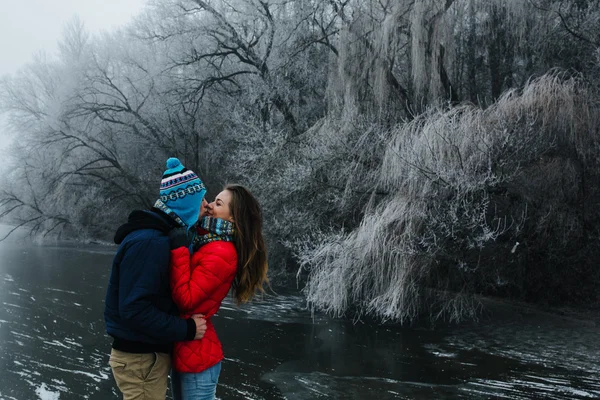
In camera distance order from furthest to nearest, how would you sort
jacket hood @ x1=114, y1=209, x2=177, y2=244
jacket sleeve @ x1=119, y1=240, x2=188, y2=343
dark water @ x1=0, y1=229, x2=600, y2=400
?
dark water @ x1=0, y1=229, x2=600, y2=400, jacket hood @ x1=114, y1=209, x2=177, y2=244, jacket sleeve @ x1=119, y1=240, x2=188, y2=343

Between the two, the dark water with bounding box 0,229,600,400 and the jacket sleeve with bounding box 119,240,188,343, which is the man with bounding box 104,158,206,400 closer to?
the jacket sleeve with bounding box 119,240,188,343

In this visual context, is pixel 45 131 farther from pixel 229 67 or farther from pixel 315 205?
pixel 315 205

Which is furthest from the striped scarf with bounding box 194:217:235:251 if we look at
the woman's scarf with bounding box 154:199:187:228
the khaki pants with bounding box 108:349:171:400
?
the khaki pants with bounding box 108:349:171:400

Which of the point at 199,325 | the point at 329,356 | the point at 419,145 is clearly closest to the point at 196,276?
the point at 199,325

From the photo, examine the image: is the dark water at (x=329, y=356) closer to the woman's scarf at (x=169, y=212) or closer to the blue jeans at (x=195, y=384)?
the blue jeans at (x=195, y=384)

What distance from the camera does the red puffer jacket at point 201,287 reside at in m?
2.62

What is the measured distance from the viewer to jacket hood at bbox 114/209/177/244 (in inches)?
102

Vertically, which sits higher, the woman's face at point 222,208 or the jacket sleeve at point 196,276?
the woman's face at point 222,208

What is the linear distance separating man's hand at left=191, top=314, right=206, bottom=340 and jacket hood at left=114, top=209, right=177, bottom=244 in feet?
1.32

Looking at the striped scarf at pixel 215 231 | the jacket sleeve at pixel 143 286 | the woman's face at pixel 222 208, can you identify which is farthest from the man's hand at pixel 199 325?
the woman's face at pixel 222 208

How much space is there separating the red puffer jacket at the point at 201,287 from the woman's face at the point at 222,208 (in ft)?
0.54

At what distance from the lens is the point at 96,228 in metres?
22.0

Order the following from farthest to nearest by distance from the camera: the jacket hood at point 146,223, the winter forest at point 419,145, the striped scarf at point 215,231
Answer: the winter forest at point 419,145 → the striped scarf at point 215,231 → the jacket hood at point 146,223

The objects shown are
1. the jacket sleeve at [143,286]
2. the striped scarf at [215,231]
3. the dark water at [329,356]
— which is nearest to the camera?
the jacket sleeve at [143,286]
